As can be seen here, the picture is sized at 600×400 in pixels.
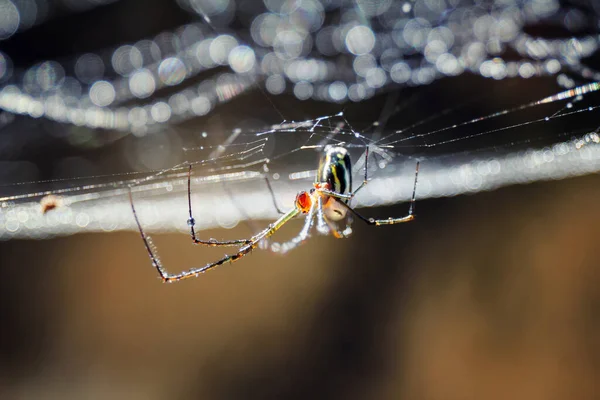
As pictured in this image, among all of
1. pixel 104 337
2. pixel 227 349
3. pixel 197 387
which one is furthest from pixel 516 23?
pixel 104 337

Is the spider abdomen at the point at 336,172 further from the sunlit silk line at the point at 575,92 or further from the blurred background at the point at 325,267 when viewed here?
the blurred background at the point at 325,267

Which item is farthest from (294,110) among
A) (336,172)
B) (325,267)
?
(336,172)

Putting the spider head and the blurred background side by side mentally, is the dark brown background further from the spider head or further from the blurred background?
the spider head

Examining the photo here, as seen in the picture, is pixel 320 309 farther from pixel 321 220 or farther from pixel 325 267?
pixel 321 220

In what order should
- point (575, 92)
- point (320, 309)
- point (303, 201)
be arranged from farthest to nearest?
1. point (320, 309)
2. point (575, 92)
3. point (303, 201)

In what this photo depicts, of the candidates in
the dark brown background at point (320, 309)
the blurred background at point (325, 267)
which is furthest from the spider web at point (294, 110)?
the dark brown background at point (320, 309)

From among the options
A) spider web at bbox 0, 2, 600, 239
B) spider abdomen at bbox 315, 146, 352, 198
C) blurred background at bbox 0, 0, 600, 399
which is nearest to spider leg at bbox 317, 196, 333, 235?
spider abdomen at bbox 315, 146, 352, 198

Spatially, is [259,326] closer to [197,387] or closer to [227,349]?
[227,349]
